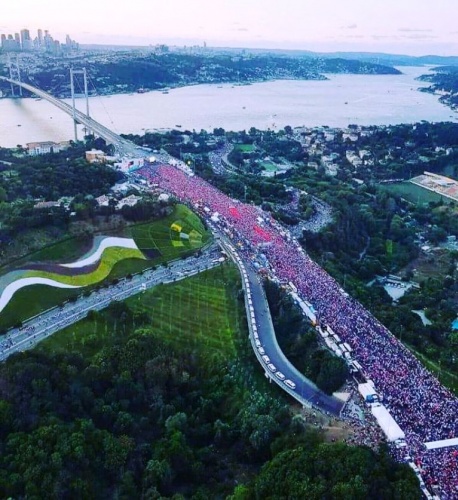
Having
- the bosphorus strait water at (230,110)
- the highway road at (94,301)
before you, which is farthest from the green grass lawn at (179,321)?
A: the bosphorus strait water at (230,110)

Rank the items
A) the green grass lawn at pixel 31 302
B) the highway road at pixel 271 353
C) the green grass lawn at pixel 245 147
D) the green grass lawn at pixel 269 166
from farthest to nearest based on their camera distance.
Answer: the green grass lawn at pixel 245 147
the green grass lawn at pixel 269 166
the green grass lawn at pixel 31 302
the highway road at pixel 271 353

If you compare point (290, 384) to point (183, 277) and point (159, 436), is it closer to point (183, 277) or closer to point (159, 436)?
point (159, 436)

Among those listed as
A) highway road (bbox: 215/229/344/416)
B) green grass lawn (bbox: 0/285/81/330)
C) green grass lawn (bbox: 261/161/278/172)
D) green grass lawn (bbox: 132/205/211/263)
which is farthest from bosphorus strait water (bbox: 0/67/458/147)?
highway road (bbox: 215/229/344/416)

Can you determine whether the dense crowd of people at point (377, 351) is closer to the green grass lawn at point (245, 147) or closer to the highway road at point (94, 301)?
the highway road at point (94, 301)

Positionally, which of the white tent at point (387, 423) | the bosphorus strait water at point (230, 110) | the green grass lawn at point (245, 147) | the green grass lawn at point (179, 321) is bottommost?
the bosphorus strait water at point (230, 110)

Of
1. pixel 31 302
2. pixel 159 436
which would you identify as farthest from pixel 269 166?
pixel 159 436

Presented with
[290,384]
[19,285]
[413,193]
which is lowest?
[413,193]

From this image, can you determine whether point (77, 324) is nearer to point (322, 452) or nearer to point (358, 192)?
point (322, 452)

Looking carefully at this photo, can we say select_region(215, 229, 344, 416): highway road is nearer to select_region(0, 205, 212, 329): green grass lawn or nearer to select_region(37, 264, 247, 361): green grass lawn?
select_region(37, 264, 247, 361): green grass lawn
